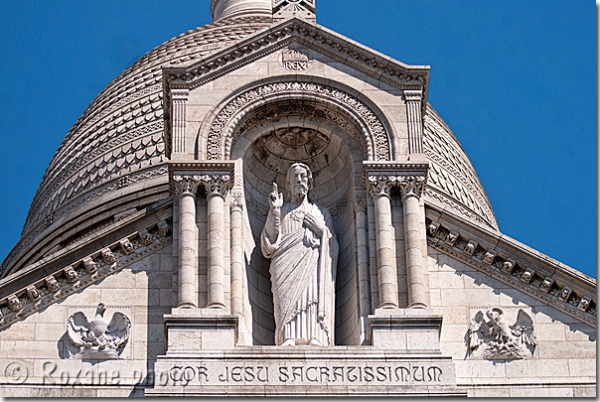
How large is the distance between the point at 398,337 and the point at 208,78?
657 cm

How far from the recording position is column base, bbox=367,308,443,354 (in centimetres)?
3259

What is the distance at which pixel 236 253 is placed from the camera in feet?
112

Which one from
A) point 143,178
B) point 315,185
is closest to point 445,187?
point 143,178

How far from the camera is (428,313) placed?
33.0 m

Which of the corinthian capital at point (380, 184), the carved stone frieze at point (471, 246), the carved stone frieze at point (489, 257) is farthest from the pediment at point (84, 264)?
the carved stone frieze at point (489, 257)

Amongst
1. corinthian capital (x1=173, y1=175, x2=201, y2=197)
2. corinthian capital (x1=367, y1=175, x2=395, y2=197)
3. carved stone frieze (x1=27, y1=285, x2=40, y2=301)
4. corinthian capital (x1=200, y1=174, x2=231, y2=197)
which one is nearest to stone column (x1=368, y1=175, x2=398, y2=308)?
corinthian capital (x1=367, y1=175, x2=395, y2=197)

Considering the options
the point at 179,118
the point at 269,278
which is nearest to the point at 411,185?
the point at 269,278

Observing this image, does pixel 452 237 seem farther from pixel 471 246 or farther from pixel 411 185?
pixel 411 185

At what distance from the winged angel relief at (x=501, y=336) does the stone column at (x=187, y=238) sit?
4991 mm

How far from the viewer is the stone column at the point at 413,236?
109 feet

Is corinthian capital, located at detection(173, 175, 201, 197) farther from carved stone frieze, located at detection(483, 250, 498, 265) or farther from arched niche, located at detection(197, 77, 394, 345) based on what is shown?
carved stone frieze, located at detection(483, 250, 498, 265)

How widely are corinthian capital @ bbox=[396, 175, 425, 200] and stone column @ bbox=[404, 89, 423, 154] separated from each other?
629 millimetres

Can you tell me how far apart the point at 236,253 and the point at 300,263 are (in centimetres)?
116

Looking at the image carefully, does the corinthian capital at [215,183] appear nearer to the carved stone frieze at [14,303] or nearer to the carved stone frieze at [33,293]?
the carved stone frieze at [33,293]
